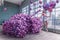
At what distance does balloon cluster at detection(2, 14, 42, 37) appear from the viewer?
6236mm

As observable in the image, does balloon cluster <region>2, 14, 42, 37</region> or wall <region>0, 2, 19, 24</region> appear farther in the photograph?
wall <region>0, 2, 19, 24</region>

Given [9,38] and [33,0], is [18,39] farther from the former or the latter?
[33,0]

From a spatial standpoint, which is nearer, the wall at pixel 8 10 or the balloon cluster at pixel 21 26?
the balloon cluster at pixel 21 26

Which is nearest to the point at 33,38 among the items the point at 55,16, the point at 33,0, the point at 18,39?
the point at 18,39

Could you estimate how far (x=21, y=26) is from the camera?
6.34 meters

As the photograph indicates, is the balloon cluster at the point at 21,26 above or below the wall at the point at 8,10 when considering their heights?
below

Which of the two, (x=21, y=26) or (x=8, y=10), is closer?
(x=21, y=26)

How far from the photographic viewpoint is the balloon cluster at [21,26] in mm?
6236

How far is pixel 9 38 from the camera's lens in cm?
609

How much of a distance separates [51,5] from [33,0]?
14.3ft

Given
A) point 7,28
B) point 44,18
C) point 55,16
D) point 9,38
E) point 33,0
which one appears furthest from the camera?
point 33,0

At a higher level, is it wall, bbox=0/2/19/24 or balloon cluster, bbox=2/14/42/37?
wall, bbox=0/2/19/24

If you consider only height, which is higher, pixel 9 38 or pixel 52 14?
pixel 52 14

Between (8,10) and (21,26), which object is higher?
(8,10)
